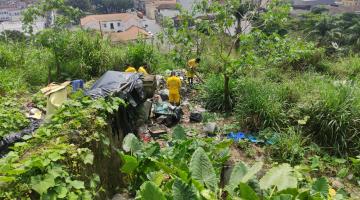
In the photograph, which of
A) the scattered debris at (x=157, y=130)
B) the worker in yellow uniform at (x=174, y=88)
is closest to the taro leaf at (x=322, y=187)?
the scattered debris at (x=157, y=130)

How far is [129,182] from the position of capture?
3.74 metres

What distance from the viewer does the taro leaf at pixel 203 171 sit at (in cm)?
281

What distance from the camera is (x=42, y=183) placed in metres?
2.15

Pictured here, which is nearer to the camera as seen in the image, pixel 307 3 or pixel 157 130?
pixel 157 130

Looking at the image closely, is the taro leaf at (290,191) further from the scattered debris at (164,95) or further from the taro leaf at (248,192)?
the scattered debris at (164,95)

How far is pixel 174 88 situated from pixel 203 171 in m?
3.91

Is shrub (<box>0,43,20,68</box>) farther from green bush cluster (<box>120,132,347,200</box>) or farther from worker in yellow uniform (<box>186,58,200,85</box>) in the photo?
green bush cluster (<box>120,132,347,200</box>)

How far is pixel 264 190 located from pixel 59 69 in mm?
7238

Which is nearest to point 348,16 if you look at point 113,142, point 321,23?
point 321,23

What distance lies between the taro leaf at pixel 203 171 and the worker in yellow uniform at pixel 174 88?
378cm

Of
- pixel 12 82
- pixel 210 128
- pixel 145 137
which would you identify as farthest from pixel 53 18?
pixel 210 128

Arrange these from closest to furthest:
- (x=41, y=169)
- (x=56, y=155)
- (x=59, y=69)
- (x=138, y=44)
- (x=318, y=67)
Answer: (x=41, y=169), (x=56, y=155), (x=59, y=69), (x=138, y=44), (x=318, y=67)

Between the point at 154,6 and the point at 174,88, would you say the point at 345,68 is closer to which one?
the point at 174,88

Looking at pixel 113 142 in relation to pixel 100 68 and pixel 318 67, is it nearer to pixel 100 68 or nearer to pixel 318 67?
pixel 100 68
